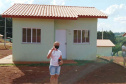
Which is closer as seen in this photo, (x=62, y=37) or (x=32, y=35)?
(x=32, y=35)

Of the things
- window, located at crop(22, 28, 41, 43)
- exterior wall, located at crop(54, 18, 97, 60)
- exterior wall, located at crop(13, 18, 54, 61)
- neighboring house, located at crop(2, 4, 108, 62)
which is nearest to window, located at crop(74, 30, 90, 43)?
neighboring house, located at crop(2, 4, 108, 62)

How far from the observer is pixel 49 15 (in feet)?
39.1

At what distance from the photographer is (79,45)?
13391 mm

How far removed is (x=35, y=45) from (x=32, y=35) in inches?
29.8

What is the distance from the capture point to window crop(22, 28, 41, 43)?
40.1 feet

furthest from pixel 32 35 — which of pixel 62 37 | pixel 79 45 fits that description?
pixel 79 45

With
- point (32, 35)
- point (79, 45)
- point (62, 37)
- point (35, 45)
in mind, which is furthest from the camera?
point (62, 37)

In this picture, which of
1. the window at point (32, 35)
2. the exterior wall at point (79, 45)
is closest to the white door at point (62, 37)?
the exterior wall at point (79, 45)

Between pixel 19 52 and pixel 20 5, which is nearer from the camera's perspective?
pixel 19 52

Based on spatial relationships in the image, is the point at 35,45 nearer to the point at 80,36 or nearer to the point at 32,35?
the point at 32,35

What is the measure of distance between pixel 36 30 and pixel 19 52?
1912 millimetres

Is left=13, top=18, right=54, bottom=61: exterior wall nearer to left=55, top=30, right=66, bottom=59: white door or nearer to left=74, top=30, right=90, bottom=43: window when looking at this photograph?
left=55, top=30, right=66, bottom=59: white door

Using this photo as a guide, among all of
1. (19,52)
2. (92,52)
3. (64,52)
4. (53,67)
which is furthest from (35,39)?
(53,67)

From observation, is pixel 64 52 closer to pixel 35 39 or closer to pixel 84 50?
pixel 84 50
